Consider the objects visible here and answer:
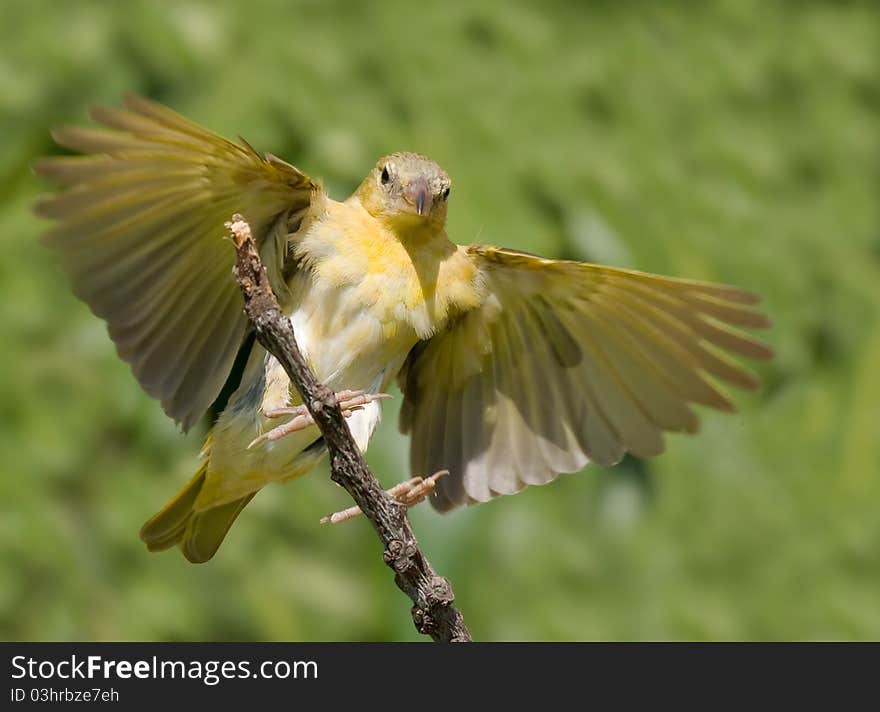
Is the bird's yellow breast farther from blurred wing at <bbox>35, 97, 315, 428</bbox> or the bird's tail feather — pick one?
the bird's tail feather

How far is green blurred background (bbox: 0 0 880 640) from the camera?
12.4 ft

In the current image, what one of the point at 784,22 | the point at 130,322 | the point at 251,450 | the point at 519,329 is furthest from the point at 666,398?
the point at 784,22

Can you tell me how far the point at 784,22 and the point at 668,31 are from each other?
0.56 metres

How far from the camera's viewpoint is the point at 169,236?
318cm

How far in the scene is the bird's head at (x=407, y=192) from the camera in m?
3.20

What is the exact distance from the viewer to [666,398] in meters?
3.37

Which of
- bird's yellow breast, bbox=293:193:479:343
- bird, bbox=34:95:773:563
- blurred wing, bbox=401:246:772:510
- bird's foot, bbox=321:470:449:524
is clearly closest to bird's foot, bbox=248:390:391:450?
bird, bbox=34:95:773:563

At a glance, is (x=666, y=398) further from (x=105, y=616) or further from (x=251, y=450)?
(x=105, y=616)

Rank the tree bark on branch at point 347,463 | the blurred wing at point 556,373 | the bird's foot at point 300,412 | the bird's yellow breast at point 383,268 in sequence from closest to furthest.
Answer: the tree bark on branch at point 347,463 → the bird's foot at point 300,412 → the bird's yellow breast at point 383,268 → the blurred wing at point 556,373

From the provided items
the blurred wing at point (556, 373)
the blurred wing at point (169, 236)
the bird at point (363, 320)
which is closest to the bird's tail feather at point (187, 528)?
the bird at point (363, 320)

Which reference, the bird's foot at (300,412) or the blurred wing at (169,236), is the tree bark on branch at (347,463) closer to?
the bird's foot at (300,412)

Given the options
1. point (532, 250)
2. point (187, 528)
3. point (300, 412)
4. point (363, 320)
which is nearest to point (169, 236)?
point (363, 320)

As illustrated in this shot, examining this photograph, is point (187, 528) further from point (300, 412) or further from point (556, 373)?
point (556, 373)

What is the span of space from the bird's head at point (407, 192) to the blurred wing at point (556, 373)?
0.15m
